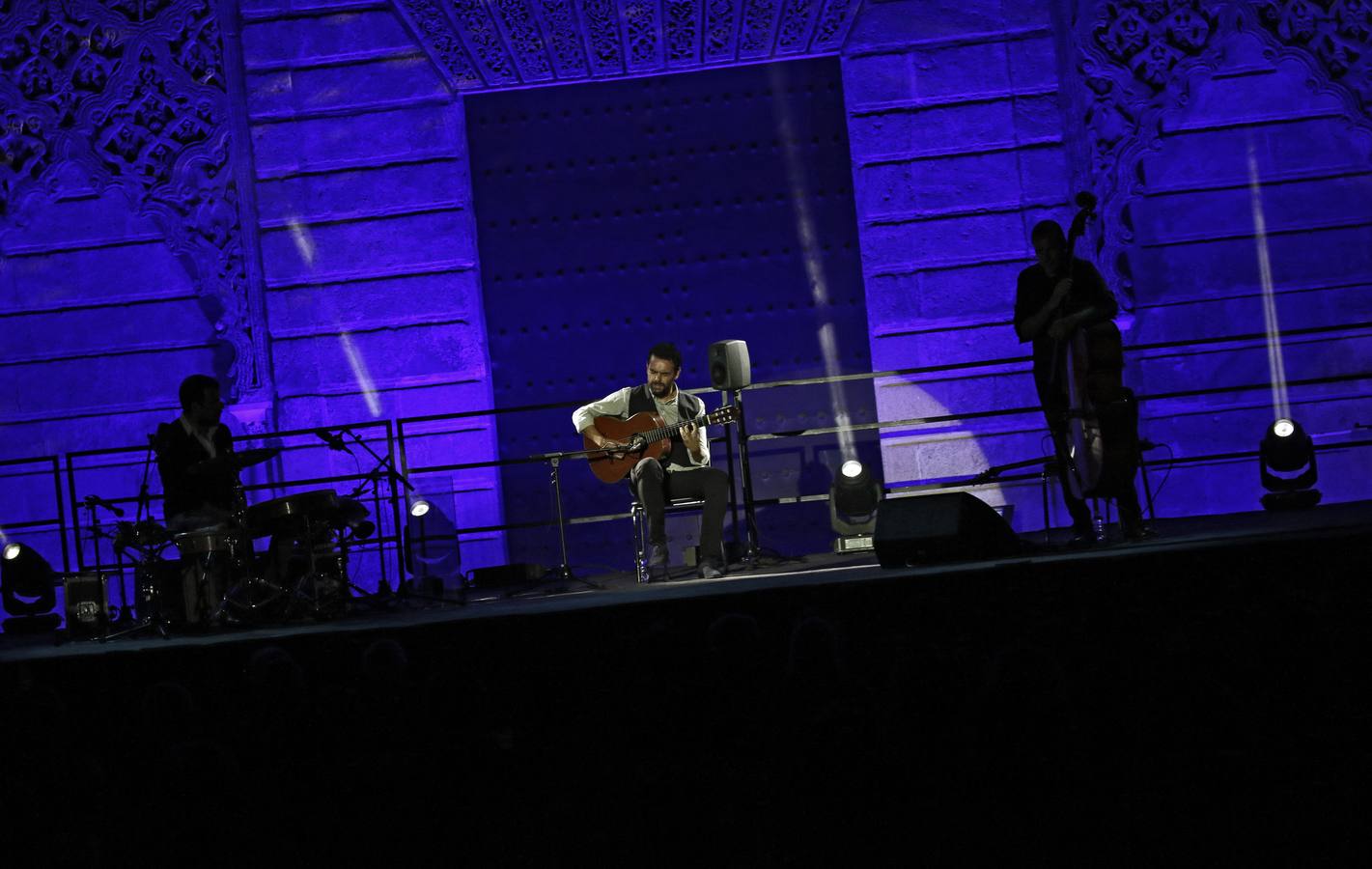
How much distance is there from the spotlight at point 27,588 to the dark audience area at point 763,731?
340 cm

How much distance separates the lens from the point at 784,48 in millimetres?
8352

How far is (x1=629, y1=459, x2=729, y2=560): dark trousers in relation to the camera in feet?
21.0

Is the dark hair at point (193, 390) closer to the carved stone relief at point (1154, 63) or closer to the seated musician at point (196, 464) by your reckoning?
the seated musician at point (196, 464)

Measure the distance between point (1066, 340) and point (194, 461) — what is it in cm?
403

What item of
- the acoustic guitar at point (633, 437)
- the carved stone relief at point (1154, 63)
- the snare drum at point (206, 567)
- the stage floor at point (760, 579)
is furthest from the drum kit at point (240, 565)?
the carved stone relief at point (1154, 63)

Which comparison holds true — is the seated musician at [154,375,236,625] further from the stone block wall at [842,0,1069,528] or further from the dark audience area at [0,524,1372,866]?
the stone block wall at [842,0,1069,528]

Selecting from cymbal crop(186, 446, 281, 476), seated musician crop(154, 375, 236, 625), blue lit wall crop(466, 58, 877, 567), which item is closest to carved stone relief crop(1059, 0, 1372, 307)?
blue lit wall crop(466, 58, 877, 567)

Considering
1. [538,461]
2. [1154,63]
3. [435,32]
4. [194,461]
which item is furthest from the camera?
[435,32]

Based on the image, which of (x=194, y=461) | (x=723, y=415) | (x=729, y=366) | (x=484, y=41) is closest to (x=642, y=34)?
(x=484, y=41)

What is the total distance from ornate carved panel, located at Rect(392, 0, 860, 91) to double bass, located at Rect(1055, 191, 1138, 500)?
3810 mm

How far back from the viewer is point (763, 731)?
9.82ft

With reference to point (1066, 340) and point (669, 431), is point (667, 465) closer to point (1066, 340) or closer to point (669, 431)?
point (669, 431)

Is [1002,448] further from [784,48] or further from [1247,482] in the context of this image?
[784,48]

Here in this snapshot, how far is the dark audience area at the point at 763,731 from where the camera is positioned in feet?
8.07
